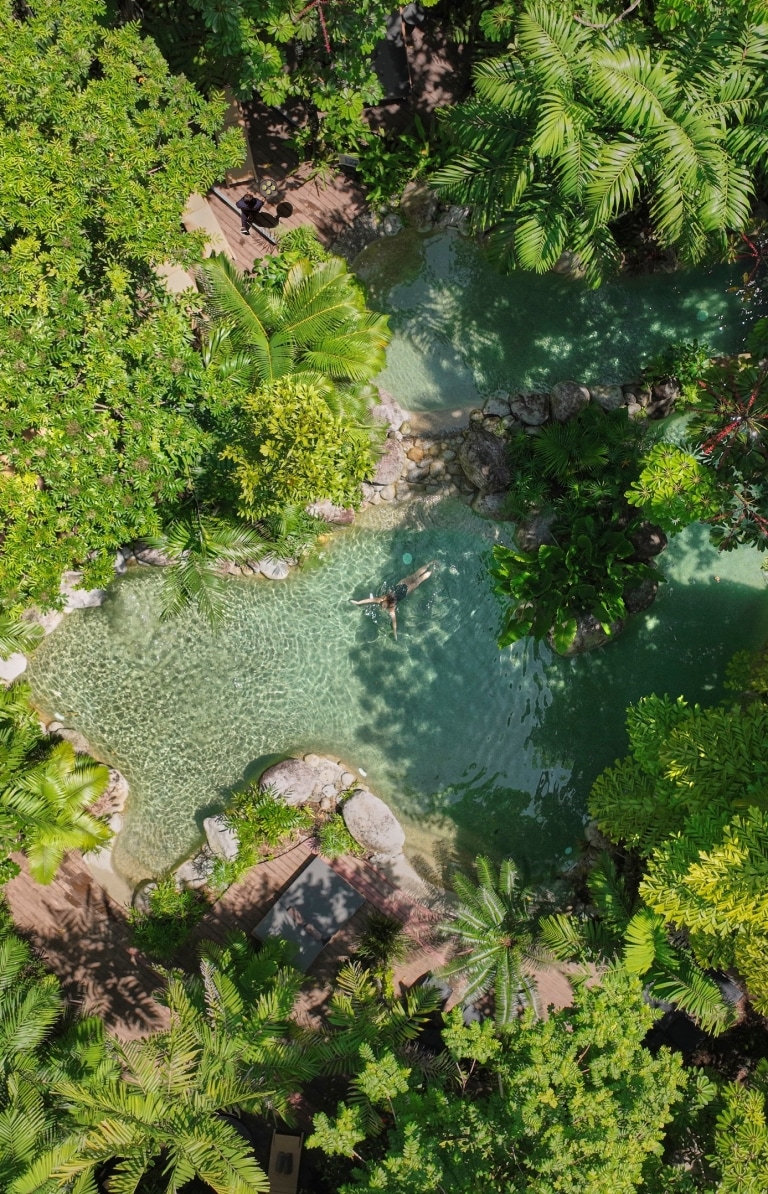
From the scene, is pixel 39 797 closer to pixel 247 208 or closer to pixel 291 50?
pixel 247 208

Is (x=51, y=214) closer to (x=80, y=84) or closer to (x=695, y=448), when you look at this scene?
(x=80, y=84)

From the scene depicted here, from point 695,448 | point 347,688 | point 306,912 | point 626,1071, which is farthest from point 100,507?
point 626,1071

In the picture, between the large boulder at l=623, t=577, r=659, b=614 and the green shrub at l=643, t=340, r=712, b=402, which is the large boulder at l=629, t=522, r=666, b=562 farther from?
the green shrub at l=643, t=340, r=712, b=402

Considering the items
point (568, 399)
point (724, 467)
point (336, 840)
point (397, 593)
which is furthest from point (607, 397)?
point (336, 840)

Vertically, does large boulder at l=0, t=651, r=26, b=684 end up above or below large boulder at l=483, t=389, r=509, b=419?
below

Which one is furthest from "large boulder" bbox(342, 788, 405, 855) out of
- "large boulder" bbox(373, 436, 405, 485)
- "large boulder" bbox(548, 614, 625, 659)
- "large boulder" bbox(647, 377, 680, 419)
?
"large boulder" bbox(647, 377, 680, 419)
